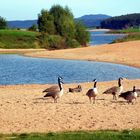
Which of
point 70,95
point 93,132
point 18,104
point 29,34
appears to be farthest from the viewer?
point 29,34

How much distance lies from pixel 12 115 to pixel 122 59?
40.3 metres

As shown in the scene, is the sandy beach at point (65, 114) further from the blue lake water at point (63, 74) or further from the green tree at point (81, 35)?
the green tree at point (81, 35)

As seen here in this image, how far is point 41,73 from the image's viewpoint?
43.0m

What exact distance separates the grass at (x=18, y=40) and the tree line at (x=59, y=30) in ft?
5.09

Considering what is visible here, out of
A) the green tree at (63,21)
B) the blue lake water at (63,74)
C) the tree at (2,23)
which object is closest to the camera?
the blue lake water at (63,74)

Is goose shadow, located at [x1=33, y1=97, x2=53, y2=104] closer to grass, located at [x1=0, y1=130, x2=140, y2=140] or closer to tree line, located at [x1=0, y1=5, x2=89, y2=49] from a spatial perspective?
grass, located at [x1=0, y1=130, x2=140, y2=140]

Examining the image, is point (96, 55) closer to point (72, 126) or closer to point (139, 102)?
point (139, 102)

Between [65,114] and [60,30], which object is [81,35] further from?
[65,114]

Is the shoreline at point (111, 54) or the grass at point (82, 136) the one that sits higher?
the grass at point (82, 136)

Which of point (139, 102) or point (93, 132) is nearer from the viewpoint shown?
point (93, 132)

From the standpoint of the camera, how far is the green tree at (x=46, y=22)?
10424 cm

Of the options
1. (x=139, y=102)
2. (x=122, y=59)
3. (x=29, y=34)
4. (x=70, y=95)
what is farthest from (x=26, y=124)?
(x=29, y=34)

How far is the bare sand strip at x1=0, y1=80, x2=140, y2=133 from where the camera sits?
16.3 meters

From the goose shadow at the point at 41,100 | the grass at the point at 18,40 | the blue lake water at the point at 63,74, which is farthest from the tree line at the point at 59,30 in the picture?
the goose shadow at the point at 41,100
